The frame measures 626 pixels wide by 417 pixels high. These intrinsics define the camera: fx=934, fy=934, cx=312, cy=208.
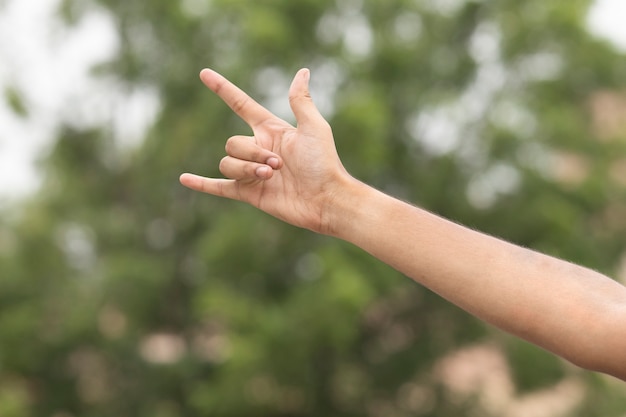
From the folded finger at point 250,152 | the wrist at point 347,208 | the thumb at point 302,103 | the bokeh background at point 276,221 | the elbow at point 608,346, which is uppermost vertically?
the bokeh background at point 276,221

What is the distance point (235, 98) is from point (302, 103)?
140 mm

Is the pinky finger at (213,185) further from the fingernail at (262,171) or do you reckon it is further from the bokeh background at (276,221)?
the bokeh background at (276,221)

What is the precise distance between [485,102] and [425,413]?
4193mm

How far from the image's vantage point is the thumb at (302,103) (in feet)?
5.77

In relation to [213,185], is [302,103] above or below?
above

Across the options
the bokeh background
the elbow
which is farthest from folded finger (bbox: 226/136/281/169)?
the bokeh background

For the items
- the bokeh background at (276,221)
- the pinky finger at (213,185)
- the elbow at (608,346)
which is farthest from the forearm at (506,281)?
the bokeh background at (276,221)

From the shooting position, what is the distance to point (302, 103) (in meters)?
1.77

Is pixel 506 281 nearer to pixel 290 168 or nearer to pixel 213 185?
pixel 290 168

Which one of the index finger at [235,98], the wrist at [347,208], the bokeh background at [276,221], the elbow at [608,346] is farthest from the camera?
the bokeh background at [276,221]

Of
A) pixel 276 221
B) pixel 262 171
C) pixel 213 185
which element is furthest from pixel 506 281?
pixel 276 221

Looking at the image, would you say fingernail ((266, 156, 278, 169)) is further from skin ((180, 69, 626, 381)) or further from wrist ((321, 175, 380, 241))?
wrist ((321, 175, 380, 241))

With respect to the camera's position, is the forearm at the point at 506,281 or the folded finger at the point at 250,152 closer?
the forearm at the point at 506,281

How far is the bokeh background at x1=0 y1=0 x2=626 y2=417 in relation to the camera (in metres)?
11.0
